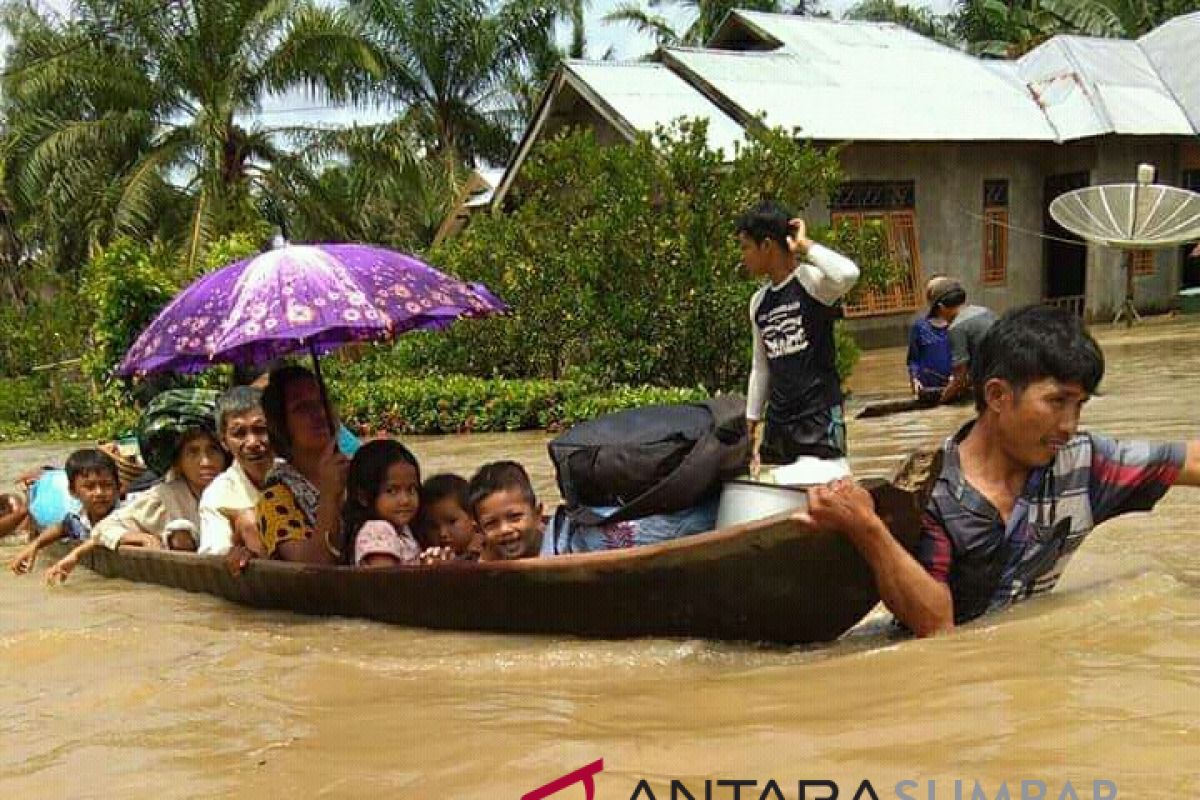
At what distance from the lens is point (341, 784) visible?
9.62 ft

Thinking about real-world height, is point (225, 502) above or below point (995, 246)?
below

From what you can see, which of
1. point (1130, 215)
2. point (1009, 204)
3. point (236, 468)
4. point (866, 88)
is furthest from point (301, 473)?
point (1009, 204)

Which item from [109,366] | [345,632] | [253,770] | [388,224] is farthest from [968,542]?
[388,224]

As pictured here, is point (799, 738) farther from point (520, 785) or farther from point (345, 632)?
point (345, 632)

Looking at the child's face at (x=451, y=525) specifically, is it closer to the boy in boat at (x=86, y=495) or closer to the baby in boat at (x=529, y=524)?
the baby in boat at (x=529, y=524)

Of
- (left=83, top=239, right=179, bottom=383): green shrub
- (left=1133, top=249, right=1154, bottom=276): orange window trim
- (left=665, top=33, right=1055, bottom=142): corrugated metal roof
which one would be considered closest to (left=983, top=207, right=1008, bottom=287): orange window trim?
(left=665, top=33, right=1055, bottom=142): corrugated metal roof

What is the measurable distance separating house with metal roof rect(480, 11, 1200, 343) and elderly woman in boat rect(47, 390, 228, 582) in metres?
9.75

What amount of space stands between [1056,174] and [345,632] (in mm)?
16350

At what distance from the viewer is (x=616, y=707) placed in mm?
3402

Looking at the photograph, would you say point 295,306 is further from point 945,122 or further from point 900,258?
point 945,122

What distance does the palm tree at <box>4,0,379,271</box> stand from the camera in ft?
59.4

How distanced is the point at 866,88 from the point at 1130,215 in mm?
4054

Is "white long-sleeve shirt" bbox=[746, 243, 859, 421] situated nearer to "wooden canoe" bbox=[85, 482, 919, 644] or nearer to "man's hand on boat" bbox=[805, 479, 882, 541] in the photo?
"wooden canoe" bbox=[85, 482, 919, 644]

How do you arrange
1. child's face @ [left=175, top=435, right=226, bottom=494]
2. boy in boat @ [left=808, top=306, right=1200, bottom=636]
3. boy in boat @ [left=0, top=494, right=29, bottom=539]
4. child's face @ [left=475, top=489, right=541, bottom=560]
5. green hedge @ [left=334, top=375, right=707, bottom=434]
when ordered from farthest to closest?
green hedge @ [left=334, top=375, right=707, bottom=434]
boy in boat @ [left=0, top=494, right=29, bottom=539]
child's face @ [left=175, top=435, right=226, bottom=494]
child's face @ [left=475, top=489, right=541, bottom=560]
boy in boat @ [left=808, top=306, right=1200, bottom=636]
